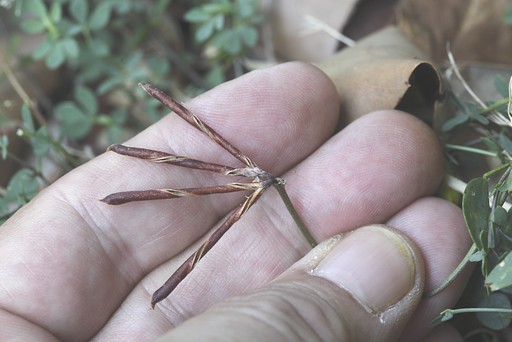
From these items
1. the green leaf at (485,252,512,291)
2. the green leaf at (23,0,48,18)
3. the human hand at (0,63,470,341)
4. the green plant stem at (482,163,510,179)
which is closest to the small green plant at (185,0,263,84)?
the green leaf at (23,0,48,18)

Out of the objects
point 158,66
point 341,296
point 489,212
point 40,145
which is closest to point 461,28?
point 489,212

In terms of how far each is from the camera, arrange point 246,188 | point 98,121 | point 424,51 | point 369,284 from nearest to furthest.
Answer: point 369,284 → point 246,188 → point 424,51 → point 98,121

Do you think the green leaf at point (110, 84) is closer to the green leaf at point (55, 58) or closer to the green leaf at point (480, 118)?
the green leaf at point (55, 58)

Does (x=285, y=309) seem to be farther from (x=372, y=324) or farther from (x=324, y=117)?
(x=324, y=117)

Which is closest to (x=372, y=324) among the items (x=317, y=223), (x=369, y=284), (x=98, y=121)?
(x=369, y=284)

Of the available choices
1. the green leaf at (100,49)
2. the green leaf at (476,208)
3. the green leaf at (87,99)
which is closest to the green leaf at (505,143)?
the green leaf at (476,208)

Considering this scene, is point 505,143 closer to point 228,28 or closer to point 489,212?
point 489,212
